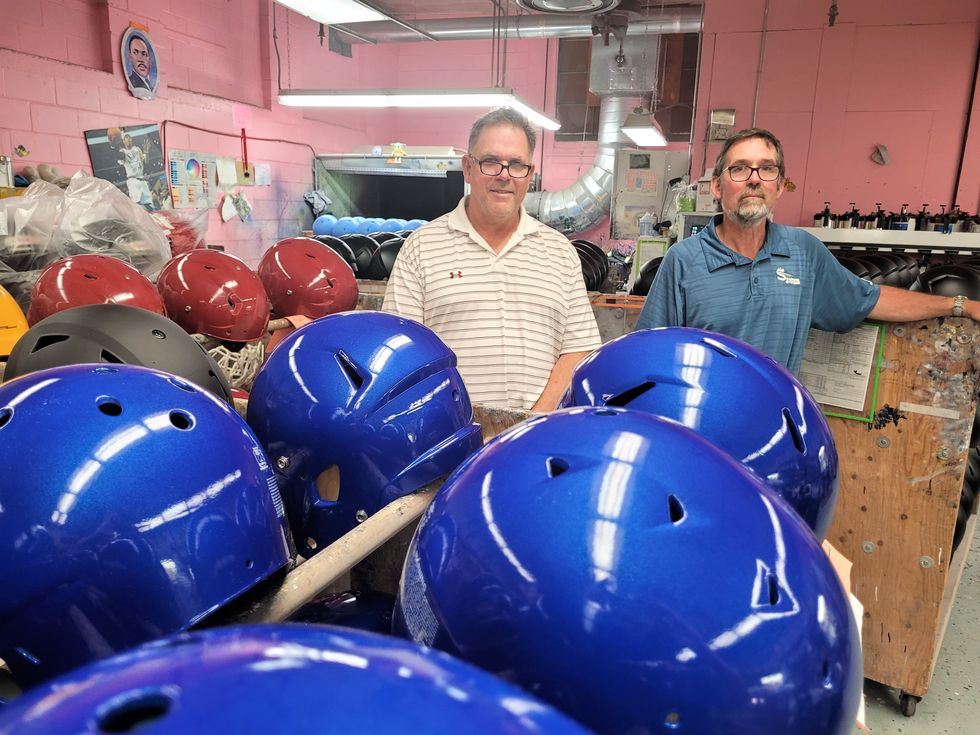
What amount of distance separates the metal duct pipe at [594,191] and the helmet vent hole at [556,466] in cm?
1008

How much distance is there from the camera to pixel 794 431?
130cm

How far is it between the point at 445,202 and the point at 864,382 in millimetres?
9103

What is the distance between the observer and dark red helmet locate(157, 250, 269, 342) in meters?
2.97

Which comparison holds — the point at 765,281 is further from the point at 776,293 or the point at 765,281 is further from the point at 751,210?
the point at 751,210

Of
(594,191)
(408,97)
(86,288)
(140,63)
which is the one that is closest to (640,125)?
(594,191)

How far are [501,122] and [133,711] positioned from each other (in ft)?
6.96

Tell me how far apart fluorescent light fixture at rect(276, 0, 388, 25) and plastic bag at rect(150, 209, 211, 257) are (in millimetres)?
1896

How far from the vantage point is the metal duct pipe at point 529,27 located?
8789 mm

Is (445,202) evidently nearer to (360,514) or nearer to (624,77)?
(624,77)

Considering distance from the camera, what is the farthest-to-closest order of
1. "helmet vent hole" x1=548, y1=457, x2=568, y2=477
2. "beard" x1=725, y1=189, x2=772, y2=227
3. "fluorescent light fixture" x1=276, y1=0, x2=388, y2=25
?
1. "fluorescent light fixture" x1=276, y1=0, x2=388, y2=25
2. "beard" x1=725, y1=189, x2=772, y2=227
3. "helmet vent hole" x1=548, y1=457, x2=568, y2=477

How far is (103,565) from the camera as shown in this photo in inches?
36.4

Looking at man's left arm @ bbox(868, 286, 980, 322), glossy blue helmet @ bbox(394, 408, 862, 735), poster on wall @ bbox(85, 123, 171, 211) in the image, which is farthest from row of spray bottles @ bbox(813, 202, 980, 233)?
poster on wall @ bbox(85, 123, 171, 211)

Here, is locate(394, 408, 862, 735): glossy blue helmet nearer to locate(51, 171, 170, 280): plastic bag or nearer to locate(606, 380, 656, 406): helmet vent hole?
locate(606, 380, 656, 406): helmet vent hole

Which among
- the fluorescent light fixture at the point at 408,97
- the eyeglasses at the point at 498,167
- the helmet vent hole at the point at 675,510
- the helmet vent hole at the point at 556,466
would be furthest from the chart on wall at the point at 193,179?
the helmet vent hole at the point at 675,510
